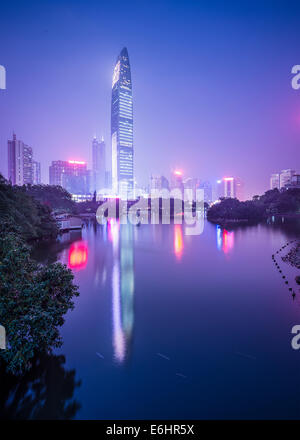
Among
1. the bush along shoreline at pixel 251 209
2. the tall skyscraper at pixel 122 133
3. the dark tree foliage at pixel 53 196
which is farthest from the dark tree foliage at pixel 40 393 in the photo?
the tall skyscraper at pixel 122 133

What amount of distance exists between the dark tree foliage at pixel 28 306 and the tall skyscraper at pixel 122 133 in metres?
135

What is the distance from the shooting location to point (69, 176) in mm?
160000

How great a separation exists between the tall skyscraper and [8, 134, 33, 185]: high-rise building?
46246 mm

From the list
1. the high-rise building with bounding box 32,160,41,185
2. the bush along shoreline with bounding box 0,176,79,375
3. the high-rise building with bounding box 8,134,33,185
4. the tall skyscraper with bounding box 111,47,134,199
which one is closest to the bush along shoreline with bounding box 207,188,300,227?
the bush along shoreline with bounding box 0,176,79,375

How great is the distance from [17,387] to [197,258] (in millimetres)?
16582

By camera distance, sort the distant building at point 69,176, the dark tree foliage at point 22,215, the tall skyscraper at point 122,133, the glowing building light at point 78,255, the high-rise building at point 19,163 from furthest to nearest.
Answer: the distant building at point 69,176, the tall skyscraper at point 122,133, the high-rise building at point 19,163, the glowing building light at point 78,255, the dark tree foliage at point 22,215

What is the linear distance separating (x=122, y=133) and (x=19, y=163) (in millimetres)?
60484

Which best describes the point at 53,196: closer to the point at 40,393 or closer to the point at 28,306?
the point at 28,306

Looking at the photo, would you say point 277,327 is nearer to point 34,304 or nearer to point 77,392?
→ point 77,392

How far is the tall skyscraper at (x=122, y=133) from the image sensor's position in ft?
474

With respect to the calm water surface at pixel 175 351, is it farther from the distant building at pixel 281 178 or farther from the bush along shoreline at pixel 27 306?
the distant building at pixel 281 178

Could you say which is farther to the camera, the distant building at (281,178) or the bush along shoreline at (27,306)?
the distant building at (281,178)

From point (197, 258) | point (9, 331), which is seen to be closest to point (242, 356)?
point (9, 331)

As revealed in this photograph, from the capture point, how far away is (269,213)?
220 ft
